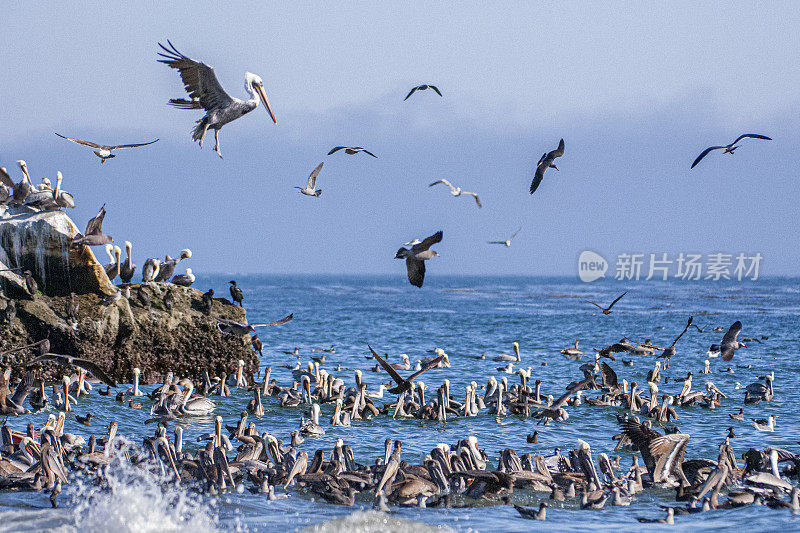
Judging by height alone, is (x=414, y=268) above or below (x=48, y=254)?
above

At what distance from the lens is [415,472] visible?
11.6 meters

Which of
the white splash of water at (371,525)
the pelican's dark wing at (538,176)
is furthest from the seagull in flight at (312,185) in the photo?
the white splash of water at (371,525)

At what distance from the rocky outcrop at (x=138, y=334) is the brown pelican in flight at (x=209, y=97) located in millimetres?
10024

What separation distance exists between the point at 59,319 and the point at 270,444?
10.7 metres

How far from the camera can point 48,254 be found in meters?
20.9

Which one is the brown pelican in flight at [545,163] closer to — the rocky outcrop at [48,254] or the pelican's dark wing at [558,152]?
the pelican's dark wing at [558,152]

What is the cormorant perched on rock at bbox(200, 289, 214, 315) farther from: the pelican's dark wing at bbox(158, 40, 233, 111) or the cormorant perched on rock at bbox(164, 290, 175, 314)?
the pelican's dark wing at bbox(158, 40, 233, 111)

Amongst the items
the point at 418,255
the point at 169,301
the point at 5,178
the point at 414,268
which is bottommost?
the point at 169,301

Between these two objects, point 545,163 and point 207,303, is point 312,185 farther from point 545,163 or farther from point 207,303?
point 207,303

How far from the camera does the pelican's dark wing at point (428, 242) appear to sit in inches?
395

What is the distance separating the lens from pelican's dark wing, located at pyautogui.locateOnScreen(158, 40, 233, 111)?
39.3 feet

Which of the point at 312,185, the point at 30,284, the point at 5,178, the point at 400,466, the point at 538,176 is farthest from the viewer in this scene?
the point at 5,178

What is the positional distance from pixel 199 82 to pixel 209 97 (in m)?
0.32

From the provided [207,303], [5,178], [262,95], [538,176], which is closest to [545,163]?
[538,176]
